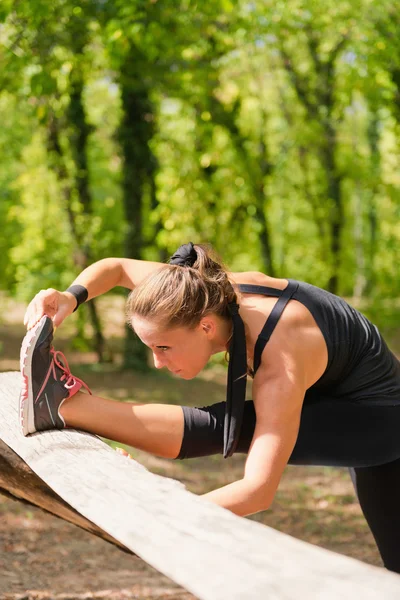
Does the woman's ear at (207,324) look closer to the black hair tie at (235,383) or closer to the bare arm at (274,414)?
the black hair tie at (235,383)

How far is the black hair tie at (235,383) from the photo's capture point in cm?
238

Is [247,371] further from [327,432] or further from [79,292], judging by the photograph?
[79,292]

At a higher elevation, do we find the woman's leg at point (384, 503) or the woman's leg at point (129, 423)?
the woman's leg at point (129, 423)

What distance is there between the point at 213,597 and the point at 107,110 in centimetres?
1699

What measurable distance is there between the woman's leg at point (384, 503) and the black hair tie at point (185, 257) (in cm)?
110

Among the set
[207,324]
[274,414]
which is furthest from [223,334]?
[274,414]

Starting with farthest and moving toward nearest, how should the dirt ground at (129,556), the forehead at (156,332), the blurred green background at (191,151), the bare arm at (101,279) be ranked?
the blurred green background at (191,151) < the dirt ground at (129,556) < the bare arm at (101,279) < the forehead at (156,332)

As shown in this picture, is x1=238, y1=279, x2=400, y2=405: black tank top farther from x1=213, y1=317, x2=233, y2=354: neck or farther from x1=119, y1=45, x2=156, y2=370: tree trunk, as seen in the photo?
x1=119, y1=45, x2=156, y2=370: tree trunk

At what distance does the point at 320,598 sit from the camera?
4.23 feet

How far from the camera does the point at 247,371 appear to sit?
245 centimetres

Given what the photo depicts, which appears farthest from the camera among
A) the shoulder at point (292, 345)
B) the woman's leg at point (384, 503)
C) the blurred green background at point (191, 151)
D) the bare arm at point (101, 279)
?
the blurred green background at point (191, 151)

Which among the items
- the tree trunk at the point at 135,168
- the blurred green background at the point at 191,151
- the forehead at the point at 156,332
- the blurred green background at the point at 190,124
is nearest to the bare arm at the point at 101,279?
the forehead at the point at 156,332

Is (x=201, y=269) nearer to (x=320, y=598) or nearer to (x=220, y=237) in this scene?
(x=320, y=598)

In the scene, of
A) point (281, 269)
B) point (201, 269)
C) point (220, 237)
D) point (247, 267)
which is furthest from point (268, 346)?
point (281, 269)
